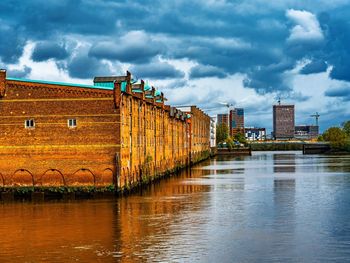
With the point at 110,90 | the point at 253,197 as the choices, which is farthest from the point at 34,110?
the point at 253,197

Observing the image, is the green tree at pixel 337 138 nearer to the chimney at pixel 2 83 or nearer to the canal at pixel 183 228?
the canal at pixel 183 228

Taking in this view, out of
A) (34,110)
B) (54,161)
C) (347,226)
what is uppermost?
(34,110)

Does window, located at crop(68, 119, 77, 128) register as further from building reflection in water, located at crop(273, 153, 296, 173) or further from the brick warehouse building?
building reflection in water, located at crop(273, 153, 296, 173)

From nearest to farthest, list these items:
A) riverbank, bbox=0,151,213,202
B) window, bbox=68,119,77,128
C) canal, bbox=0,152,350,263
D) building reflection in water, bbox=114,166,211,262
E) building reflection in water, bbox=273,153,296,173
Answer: canal, bbox=0,152,350,263 → building reflection in water, bbox=114,166,211,262 → riverbank, bbox=0,151,213,202 → window, bbox=68,119,77,128 → building reflection in water, bbox=273,153,296,173

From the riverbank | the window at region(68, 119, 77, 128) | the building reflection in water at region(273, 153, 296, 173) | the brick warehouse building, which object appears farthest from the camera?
the building reflection in water at region(273, 153, 296, 173)

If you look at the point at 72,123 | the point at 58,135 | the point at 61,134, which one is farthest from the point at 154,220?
the point at 58,135

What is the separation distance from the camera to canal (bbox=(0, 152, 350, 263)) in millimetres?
27109

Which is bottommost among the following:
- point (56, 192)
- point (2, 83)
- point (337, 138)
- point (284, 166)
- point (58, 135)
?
point (284, 166)

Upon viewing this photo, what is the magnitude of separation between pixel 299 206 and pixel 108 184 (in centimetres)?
1725

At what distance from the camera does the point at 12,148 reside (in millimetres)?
53031

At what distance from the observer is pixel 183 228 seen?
3444cm

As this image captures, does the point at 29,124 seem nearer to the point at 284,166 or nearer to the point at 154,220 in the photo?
the point at 154,220

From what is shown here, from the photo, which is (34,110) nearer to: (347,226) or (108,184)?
(108,184)

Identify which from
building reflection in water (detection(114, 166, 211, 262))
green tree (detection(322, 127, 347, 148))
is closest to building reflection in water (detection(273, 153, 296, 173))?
building reflection in water (detection(114, 166, 211, 262))
